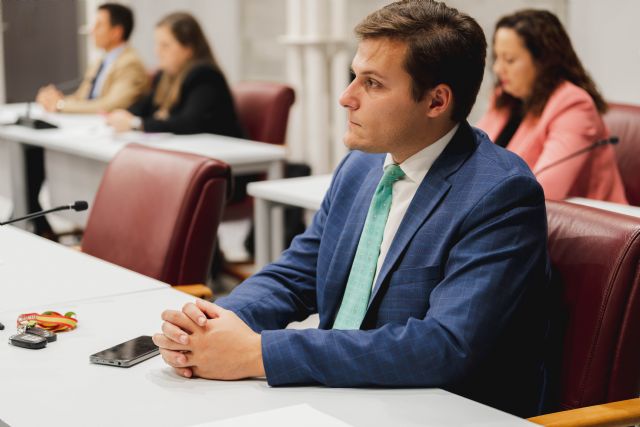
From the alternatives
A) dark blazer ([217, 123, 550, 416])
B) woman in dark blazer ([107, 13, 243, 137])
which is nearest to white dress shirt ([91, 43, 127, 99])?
woman in dark blazer ([107, 13, 243, 137])

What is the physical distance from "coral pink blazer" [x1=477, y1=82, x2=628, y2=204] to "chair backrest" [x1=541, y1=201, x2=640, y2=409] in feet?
4.77

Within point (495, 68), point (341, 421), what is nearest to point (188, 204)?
point (341, 421)

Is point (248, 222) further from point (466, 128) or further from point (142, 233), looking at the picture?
point (466, 128)

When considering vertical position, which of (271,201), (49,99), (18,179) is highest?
(49,99)

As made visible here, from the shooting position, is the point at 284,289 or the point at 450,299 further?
the point at 284,289

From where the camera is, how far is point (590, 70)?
13.5ft

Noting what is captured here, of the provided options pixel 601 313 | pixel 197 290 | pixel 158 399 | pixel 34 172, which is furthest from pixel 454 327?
pixel 34 172

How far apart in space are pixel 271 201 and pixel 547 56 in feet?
3.46

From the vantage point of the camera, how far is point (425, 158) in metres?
1.63

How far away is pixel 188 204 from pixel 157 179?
15 centimetres

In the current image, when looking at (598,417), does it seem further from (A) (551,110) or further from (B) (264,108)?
(B) (264,108)

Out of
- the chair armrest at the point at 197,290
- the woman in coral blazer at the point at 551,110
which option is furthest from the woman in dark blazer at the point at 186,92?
the chair armrest at the point at 197,290

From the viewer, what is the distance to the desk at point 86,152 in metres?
3.75

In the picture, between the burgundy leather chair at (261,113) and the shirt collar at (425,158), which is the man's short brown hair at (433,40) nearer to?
the shirt collar at (425,158)
